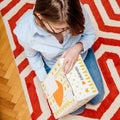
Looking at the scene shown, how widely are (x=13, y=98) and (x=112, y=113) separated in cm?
42

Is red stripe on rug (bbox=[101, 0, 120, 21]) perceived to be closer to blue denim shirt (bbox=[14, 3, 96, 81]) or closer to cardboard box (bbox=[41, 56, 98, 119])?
blue denim shirt (bbox=[14, 3, 96, 81])

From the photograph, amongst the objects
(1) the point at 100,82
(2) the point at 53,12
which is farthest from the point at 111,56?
(2) the point at 53,12

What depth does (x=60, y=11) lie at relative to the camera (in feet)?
2.89

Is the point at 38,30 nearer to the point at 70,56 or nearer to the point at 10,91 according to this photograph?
the point at 70,56

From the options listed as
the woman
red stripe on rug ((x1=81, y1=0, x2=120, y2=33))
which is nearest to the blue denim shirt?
the woman

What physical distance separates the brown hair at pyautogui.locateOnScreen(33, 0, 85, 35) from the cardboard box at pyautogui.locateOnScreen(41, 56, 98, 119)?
7.5 inches

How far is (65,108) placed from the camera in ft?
3.60

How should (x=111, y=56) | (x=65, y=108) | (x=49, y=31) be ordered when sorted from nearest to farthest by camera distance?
(x=49, y=31) → (x=65, y=108) → (x=111, y=56)

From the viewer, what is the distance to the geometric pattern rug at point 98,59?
126 centimetres

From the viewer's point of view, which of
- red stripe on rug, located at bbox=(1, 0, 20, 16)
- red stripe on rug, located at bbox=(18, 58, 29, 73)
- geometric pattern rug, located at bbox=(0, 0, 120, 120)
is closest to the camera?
geometric pattern rug, located at bbox=(0, 0, 120, 120)

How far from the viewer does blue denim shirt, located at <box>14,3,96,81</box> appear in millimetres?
1038

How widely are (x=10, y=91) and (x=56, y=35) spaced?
42cm

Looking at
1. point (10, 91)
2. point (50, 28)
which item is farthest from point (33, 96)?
point (50, 28)

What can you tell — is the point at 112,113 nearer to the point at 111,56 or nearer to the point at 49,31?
the point at 111,56
